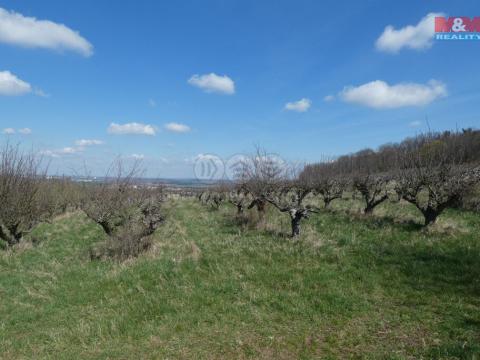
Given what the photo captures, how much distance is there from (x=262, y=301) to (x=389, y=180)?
16.0 metres

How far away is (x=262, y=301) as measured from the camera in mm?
5246

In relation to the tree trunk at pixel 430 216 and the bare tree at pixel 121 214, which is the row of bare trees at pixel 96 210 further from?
the tree trunk at pixel 430 216

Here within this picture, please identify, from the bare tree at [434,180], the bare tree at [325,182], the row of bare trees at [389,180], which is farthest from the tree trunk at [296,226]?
the bare tree at [325,182]

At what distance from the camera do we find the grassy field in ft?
13.3

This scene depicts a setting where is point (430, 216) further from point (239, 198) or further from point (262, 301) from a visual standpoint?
point (239, 198)

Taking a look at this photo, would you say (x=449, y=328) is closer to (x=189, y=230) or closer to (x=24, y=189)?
(x=189, y=230)

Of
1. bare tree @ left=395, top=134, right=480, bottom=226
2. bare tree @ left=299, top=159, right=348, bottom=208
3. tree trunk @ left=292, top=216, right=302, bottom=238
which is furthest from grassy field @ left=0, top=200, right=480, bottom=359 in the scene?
bare tree @ left=299, top=159, right=348, bottom=208

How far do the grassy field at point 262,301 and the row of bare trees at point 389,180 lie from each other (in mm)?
1184

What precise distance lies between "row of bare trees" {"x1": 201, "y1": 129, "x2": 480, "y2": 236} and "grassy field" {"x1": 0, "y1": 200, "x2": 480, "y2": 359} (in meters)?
1.18

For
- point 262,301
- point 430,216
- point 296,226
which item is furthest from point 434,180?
point 262,301

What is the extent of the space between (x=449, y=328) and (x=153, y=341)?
13.8 feet

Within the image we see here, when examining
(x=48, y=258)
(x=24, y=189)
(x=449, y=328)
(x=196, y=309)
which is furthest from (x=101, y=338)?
(x=24, y=189)

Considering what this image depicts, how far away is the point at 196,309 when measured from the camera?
17.0 feet

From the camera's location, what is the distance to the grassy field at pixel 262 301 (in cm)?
405
